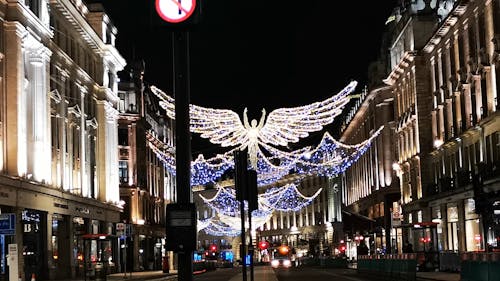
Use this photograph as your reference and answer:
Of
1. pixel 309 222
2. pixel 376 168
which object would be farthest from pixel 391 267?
pixel 309 222

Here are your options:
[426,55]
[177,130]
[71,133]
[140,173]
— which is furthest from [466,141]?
[177,130]

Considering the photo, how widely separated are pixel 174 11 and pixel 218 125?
129ft

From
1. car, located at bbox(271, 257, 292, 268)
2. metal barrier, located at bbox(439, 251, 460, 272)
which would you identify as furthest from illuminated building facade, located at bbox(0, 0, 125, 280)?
metal barrier, located at bbox(439, 251, 460, 272)

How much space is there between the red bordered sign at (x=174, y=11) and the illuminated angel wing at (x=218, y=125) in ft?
120

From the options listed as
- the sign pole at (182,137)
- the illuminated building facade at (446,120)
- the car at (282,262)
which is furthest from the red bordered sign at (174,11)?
the car at (282,262)

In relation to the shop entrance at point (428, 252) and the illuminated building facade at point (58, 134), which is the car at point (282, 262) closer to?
the illuminated building facade at point (58, 134)

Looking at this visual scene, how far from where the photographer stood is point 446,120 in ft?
212

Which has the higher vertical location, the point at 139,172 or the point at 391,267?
the point at 139,172

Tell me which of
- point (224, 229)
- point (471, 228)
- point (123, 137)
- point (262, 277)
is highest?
point (123, 137)

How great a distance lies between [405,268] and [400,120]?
43.2 meters

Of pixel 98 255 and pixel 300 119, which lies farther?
pixel 98 255

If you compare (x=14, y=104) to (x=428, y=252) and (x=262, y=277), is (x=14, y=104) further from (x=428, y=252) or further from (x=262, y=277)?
(x=428, y=252)

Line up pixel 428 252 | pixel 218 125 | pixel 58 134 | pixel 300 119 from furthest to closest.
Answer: pixel 58 134 → pixel 218 125 → pixel 428 252 → pixel 300 119

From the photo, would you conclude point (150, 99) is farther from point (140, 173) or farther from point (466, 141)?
point (466, 141)
